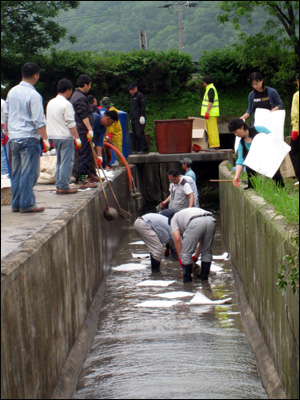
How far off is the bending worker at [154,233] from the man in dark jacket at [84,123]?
0.96m

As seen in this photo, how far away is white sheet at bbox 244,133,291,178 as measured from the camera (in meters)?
7.10

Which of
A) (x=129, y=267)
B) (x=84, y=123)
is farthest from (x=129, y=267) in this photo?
(x=84, y=123)

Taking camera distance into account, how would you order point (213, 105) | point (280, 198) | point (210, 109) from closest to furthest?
1. point (280, 198)
2. point (213, 105)
3. point (210, 109)

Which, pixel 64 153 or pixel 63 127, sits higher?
pixel 63 127

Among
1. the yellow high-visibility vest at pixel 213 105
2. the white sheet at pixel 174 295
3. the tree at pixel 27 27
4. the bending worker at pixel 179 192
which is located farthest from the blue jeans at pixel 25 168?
the tree at pixel 27 27

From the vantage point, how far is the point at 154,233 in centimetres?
994

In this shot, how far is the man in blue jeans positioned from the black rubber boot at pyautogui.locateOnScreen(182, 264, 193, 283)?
2.80 m

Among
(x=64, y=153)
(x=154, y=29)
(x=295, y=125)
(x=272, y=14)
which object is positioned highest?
(x=154, y=29)

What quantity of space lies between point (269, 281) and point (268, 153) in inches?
78.8

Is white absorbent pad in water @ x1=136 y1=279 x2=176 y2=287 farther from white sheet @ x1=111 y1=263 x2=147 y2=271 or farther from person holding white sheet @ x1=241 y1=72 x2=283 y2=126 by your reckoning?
person holding white sheet @ x1=241 y1=72 x2=283 y2=126

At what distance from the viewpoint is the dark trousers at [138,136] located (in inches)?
648

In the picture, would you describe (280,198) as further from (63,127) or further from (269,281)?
(63,127)

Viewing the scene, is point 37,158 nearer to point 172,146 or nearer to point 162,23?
point 172,146

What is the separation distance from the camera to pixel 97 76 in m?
22.2
